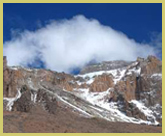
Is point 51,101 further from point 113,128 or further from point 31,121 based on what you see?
point 31,121

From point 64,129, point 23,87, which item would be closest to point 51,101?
point 23,87

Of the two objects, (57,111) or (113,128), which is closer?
(113,128)

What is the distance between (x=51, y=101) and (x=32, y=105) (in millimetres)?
11948

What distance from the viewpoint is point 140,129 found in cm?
12950

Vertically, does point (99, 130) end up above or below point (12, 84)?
below

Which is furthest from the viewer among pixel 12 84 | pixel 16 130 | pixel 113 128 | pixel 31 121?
pixel 12 84

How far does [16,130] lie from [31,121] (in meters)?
14.0

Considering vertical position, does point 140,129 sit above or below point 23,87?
below

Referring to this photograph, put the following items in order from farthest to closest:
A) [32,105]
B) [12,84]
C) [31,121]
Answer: [12,84] < [32,105] < [31,121]

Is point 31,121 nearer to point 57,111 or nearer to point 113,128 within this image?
point 113,128

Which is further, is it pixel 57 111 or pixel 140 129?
pixel 57 111

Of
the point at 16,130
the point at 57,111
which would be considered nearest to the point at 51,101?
the point at 57,111

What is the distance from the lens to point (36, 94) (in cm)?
17862

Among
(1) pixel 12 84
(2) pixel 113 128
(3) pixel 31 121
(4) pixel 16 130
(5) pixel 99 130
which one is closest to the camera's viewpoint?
(4) pixel 16 130
